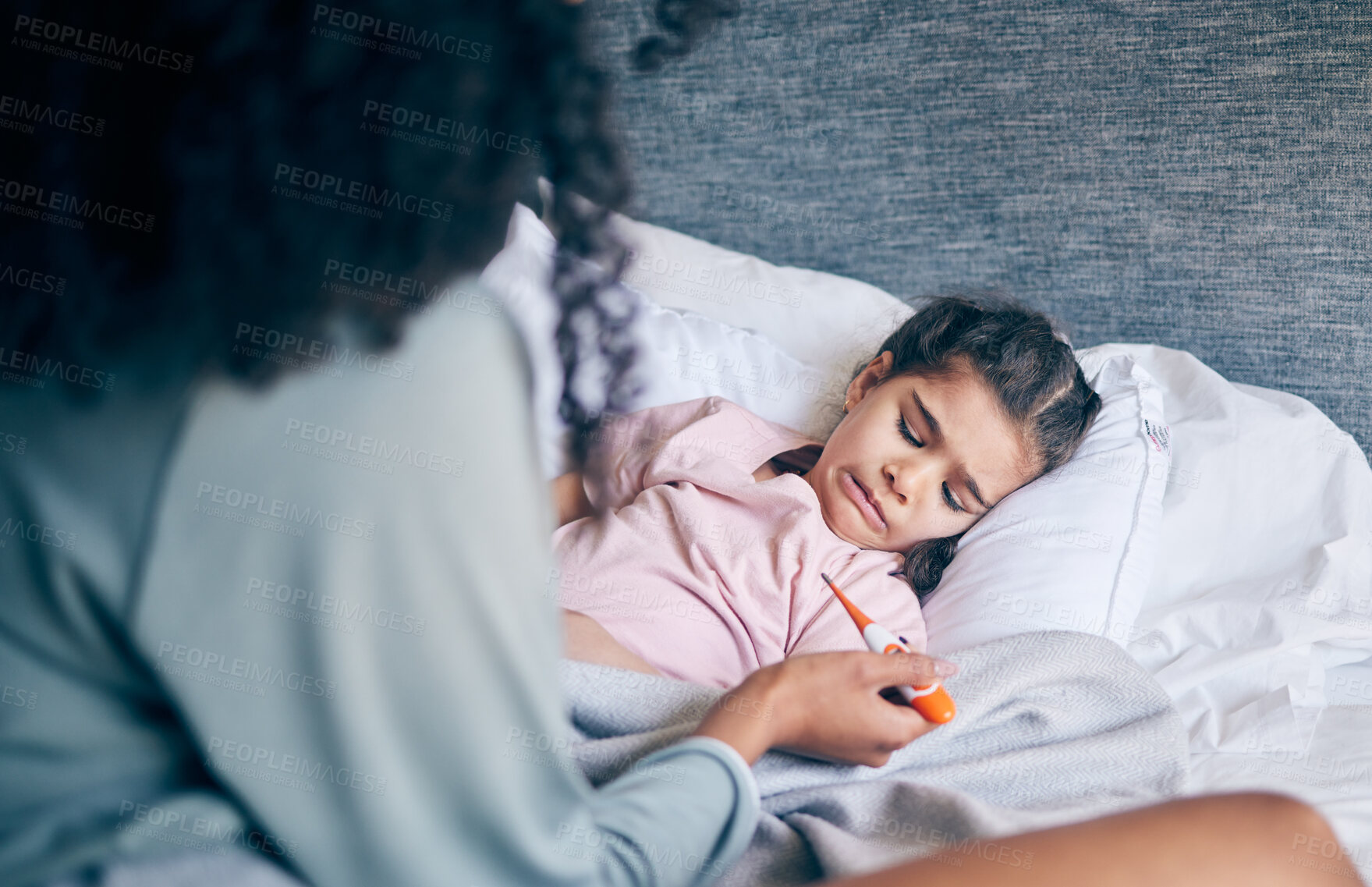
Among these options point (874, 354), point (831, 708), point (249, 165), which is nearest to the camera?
point (249, 165)

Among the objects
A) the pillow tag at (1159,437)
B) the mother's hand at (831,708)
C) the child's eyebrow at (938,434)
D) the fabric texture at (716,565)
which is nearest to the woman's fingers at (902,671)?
the mother's hand at (831,708)

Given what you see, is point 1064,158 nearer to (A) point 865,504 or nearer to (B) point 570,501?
(A) point 865,504

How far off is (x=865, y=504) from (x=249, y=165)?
85cm

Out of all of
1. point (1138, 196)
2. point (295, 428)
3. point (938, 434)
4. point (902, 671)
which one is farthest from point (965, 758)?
point (1138, 196)

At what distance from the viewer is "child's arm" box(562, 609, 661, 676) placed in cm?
89

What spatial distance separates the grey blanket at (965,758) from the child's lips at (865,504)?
26 centimetres

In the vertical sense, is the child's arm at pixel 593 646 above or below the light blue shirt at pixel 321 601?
below

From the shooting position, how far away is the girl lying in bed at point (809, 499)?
0.98 m

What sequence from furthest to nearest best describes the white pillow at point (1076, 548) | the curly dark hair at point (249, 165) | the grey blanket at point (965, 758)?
the white pillow at point (1076, 548) < the grey blanket at point (965, 758) < the curly dark hair at point (249, 165)

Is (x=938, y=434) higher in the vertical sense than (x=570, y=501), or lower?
higher

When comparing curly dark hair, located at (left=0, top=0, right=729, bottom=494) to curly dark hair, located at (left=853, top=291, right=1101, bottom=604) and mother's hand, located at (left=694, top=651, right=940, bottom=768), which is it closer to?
mother's hand, located at (left=694, top=651, right=940, bottom=768)

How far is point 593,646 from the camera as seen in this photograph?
0.90m

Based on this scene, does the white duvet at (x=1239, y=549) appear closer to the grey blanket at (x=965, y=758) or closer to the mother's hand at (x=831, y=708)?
the grey blanket at (x=965, y=758)

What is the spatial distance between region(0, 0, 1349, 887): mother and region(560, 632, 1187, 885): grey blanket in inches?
7.4
